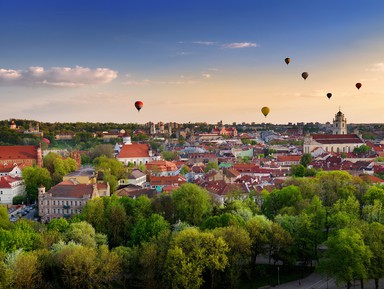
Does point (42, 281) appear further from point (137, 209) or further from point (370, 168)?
point (370, 168)

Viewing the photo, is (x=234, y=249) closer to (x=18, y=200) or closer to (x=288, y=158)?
(x=18, y=200)

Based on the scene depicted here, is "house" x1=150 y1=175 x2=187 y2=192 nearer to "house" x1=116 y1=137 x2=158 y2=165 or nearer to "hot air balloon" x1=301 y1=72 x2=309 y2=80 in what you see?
"hot air balloon" x1=301 y1=72 x2=309 y2=80

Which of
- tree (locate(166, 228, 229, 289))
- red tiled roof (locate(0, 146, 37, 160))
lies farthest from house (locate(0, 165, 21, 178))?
tree (locate(166, 228, 229, 289))

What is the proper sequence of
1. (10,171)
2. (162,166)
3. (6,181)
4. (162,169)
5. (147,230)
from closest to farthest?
(147,230)
(6,181)
(10,171)
(162,169)
(162,166)

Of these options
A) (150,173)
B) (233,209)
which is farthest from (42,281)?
(150,173)

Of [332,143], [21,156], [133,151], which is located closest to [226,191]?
[21,156]
